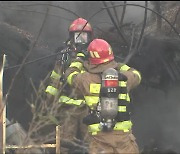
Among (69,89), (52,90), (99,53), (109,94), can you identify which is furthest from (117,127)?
(52,90)

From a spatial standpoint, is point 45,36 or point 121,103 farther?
point 45,36

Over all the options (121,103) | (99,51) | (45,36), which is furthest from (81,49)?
(45,36)

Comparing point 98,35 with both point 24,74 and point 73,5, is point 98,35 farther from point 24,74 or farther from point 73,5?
point 73,5

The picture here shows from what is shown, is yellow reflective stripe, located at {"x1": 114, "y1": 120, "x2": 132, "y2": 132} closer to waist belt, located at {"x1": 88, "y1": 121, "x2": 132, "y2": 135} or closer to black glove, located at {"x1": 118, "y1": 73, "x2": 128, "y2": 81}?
waist belt, located at {"x1": 88, "y1": 121, "x2": 132, "y2": 135}

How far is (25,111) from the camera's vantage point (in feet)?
25.6

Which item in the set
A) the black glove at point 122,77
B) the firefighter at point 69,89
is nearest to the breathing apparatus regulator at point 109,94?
the black glove at point 122,77

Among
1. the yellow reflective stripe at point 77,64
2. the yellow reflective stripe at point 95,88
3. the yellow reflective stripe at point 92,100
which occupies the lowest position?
the yellow reflective stripe at point 92,100

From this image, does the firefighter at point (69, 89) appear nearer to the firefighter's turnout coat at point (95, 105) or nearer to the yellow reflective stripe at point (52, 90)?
the yellow reflective stripe at point (52, 90)

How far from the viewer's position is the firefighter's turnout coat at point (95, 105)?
5.64 meters

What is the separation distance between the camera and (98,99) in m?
5.64

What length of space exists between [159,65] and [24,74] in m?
2.21

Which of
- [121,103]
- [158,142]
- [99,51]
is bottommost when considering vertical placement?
[158,142]

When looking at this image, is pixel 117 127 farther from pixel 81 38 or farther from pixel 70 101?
pixel 81 38

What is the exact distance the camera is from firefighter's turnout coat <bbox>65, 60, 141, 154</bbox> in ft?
18.5
